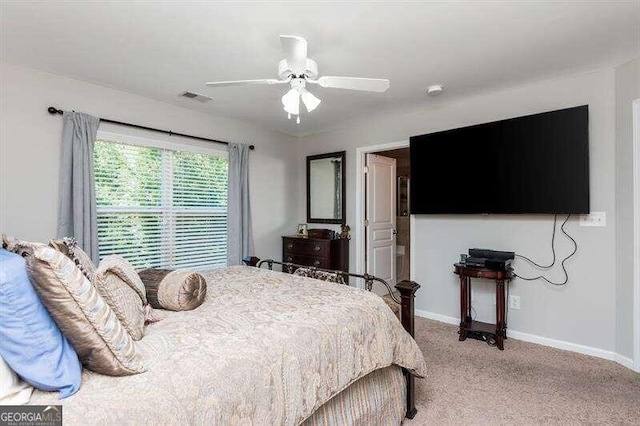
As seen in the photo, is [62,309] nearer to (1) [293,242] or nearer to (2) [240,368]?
(2) [240,368]

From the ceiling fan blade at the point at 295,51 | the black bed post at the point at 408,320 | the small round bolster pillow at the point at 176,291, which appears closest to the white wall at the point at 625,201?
the black bed post at the point at 408,320

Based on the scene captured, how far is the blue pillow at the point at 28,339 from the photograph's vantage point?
0.89 m

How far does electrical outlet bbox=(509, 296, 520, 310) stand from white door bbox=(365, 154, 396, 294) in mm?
1811

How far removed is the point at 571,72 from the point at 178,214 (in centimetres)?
415

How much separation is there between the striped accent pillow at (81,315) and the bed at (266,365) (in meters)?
0.05

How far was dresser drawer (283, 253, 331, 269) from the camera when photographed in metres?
4.19

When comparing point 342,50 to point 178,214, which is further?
point 178,214

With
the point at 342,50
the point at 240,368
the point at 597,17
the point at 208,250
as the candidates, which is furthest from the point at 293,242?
the point at 597,17

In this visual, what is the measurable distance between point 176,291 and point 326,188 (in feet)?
10.9

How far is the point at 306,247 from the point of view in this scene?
4.39m

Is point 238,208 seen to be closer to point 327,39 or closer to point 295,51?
point 327,39

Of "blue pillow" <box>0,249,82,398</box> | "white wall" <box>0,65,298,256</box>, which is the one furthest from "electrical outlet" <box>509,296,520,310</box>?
"white wall" <box>0,65,298,256</box>

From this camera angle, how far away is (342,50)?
2.39 metres

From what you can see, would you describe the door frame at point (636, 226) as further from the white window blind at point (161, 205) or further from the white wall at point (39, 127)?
the white wall at point (39, 127)
